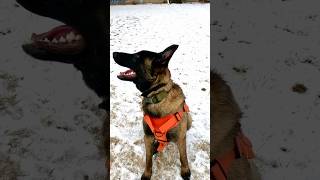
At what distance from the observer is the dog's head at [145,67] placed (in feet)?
6.14

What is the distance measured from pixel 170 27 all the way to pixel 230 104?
316 cm

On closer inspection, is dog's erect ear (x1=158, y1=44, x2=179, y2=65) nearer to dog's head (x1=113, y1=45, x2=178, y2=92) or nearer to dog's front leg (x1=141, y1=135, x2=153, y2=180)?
dog's head (x1=113, y1=45, x2=178, y2=92)

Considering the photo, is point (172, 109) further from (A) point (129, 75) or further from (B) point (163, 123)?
(A) point (129, 75)

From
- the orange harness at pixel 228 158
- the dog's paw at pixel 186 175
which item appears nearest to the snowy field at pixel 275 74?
the orange harness at pixel 228 158

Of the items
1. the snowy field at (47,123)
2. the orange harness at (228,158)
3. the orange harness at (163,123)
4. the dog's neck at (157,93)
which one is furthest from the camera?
the snowy field at (47,123)

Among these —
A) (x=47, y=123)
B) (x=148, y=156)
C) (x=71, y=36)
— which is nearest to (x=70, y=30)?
(x=71, y=36)

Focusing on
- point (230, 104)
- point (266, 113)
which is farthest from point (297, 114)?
point (230, 104)

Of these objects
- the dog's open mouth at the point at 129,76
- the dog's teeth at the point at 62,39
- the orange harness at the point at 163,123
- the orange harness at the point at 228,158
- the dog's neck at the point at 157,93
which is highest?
the dog's teeth at the point at 62,39

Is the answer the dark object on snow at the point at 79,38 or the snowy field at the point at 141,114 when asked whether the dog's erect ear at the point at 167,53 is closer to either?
the dark object on snow at the point at 79,38

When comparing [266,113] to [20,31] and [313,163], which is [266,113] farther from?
[20,31]

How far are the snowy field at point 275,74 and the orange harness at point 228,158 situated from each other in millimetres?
403

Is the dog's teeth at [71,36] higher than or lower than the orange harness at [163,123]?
higher

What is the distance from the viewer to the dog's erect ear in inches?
70.8

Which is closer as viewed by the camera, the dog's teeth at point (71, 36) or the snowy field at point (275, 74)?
the dog's teeth at point (71, 36)
